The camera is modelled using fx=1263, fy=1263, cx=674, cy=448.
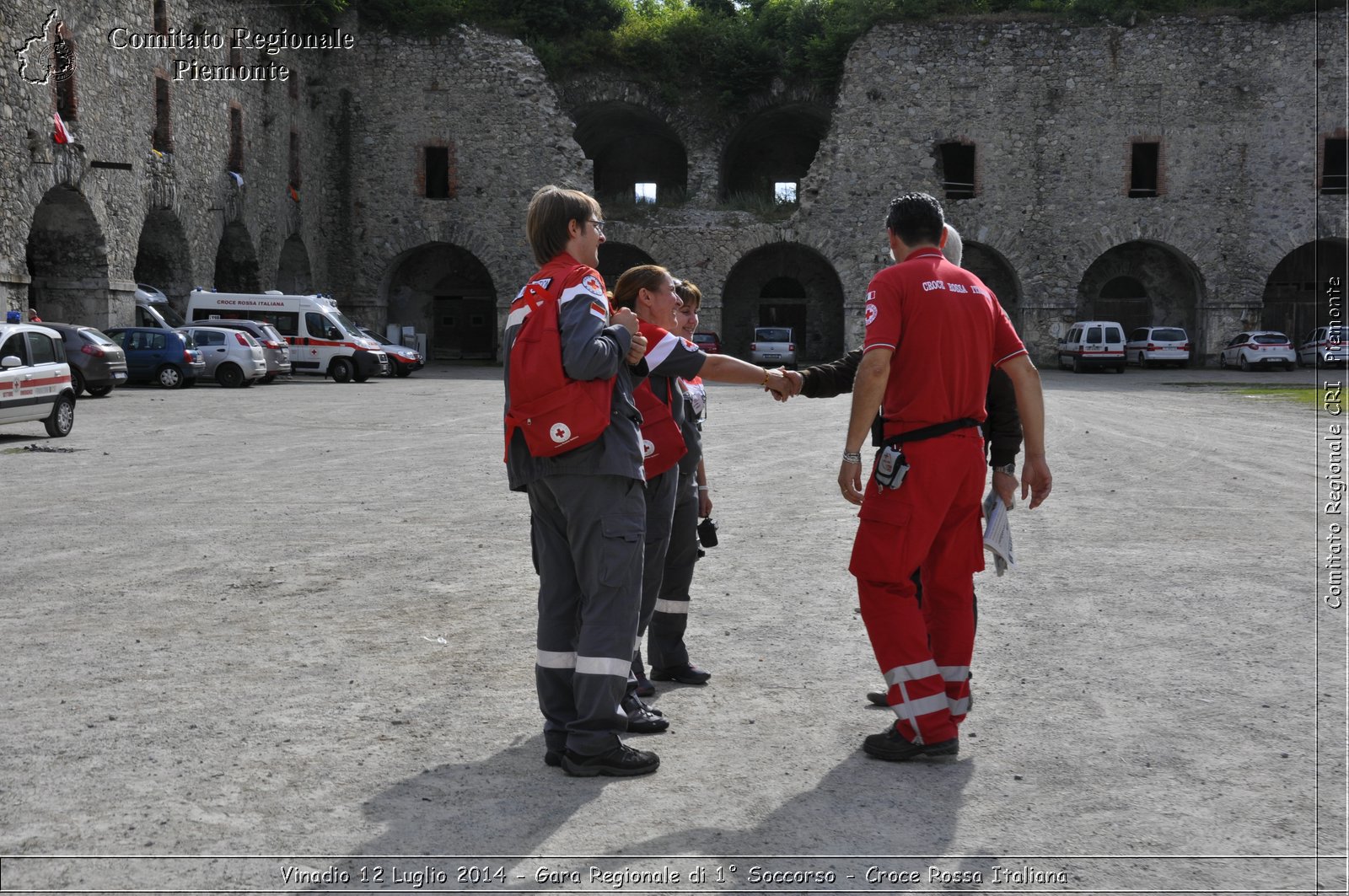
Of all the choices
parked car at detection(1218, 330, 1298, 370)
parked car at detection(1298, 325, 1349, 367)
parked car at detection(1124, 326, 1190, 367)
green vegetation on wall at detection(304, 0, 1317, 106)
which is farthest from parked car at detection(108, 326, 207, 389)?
parked car at detection(1298, 325, 1349, 367)

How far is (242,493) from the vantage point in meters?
9.77

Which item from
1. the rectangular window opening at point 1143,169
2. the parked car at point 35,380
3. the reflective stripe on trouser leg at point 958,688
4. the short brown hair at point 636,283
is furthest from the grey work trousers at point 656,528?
the rectangular window opening at point 1143,169

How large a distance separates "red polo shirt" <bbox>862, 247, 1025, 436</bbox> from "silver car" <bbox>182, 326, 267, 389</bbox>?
874 inches

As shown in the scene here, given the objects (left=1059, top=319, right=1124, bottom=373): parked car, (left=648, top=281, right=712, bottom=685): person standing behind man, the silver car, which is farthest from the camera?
(left=1059, top=319, right=1124, bottom=373): parked car

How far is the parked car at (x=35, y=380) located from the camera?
13.7m

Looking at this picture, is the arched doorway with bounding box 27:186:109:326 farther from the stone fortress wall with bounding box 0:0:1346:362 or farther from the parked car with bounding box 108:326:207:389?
the stone fortress wall with bounding box 0:0:1346:362

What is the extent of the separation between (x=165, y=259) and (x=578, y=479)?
1042 inches

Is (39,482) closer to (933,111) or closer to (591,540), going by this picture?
(591,540)

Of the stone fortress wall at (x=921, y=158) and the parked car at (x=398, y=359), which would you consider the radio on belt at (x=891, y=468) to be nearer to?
the parked car at (x=398, y=359)

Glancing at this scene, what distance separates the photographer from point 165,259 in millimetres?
27625

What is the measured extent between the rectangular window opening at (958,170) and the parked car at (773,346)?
6000 mm

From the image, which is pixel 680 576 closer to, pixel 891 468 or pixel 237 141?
pixel 891 468

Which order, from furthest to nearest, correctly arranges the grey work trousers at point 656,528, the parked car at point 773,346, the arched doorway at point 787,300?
the arched doorway at point 787,300 → the parked car at point 773,346 → the grey work trousers at point 656,528

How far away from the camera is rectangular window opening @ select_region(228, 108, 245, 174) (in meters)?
29.4
